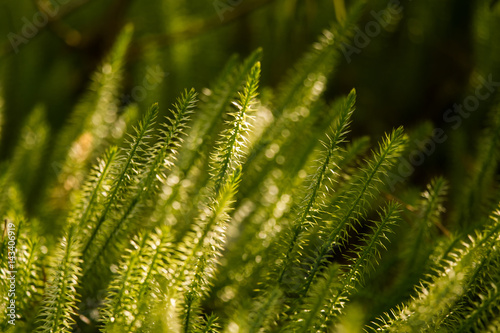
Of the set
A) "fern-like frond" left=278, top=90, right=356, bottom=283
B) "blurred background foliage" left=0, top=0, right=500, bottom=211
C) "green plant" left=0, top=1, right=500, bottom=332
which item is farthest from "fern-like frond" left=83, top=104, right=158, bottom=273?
"blurred background foliage" left=0, top=0, right=500, bottom=211

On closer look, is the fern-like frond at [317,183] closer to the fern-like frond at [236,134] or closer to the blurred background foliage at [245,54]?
the fern-like frond at [236,134]

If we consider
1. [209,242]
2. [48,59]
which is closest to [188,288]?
[209,242]

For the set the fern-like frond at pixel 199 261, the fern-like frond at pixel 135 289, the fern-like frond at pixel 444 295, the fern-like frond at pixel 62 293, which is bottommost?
the fern-like frond at pixel 62 293

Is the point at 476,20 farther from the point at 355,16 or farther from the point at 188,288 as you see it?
the point at 188,288

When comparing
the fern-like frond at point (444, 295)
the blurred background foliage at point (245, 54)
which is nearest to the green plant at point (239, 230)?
the fern-like frond at point (444, 295)

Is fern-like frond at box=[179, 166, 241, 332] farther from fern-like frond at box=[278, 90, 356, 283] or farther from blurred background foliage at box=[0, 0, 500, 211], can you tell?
blurred background foliage at box=[0, 0, 500, 211]

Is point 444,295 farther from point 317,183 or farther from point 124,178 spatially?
point 124,178

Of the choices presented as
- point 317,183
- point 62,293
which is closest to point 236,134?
point 317,183
